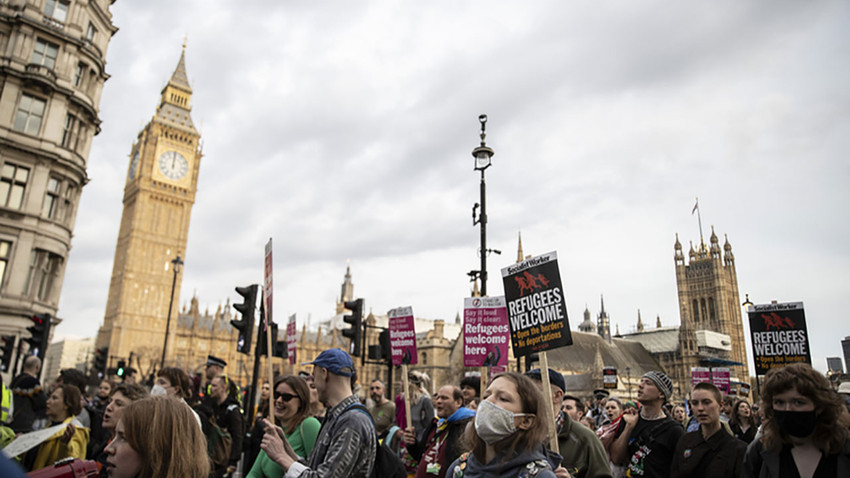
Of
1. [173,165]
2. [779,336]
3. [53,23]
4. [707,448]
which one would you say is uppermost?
[173,165]

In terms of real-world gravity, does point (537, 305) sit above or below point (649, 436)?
above

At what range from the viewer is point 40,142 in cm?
1923

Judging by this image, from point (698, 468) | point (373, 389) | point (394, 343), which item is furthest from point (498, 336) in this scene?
point (698, 468)

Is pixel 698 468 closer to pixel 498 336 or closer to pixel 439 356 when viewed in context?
pixel 498 336

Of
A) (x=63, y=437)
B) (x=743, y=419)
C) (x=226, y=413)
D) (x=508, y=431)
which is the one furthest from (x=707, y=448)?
(x=226, y=413)

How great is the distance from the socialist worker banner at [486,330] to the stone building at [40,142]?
674 inches

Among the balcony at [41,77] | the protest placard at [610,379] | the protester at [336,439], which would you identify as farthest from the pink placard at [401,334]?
the protest placard at [610,379]

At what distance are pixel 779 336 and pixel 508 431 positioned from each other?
7914 millimetres

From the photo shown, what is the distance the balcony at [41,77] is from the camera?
18875 millimetres

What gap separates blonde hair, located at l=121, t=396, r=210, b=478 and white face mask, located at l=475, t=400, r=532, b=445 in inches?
56.0

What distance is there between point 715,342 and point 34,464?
8684 centimetres

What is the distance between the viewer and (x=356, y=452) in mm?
3451

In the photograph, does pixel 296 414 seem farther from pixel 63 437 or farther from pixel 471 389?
pixel 471 389

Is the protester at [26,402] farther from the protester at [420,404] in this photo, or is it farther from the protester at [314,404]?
the protester at [420,404]
